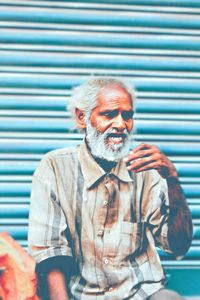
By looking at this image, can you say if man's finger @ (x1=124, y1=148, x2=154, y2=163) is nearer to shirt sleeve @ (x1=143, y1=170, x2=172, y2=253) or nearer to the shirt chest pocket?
shirt sleeve @ (x1=143, y1=170, x2=172, y2=253)

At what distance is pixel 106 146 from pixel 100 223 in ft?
1.58

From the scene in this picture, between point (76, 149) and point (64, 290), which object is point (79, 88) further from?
point (64, 290)

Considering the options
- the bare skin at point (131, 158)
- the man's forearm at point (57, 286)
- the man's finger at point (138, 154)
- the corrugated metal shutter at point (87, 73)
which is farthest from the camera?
the corrugated metal shutter at point (87, 73)

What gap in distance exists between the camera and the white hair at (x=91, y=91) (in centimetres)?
349

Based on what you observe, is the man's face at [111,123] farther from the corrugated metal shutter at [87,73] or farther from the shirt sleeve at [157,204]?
the corrugated metal shutter at [87,73]

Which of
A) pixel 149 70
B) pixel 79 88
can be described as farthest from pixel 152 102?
pixel 79 88

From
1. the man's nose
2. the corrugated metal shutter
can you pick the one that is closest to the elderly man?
the man's nose

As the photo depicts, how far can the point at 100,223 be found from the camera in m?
3.49

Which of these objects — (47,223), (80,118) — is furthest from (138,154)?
(47,223)

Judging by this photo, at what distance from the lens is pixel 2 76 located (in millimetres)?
3986

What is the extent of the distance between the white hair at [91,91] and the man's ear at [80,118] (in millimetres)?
26

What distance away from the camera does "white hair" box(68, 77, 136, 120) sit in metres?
3.49

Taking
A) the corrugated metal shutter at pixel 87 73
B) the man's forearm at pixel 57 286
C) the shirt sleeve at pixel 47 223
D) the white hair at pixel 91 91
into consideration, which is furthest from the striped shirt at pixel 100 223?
the corrugated metal shutter at pixel 87 73

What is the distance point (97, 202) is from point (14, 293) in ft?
2.42
